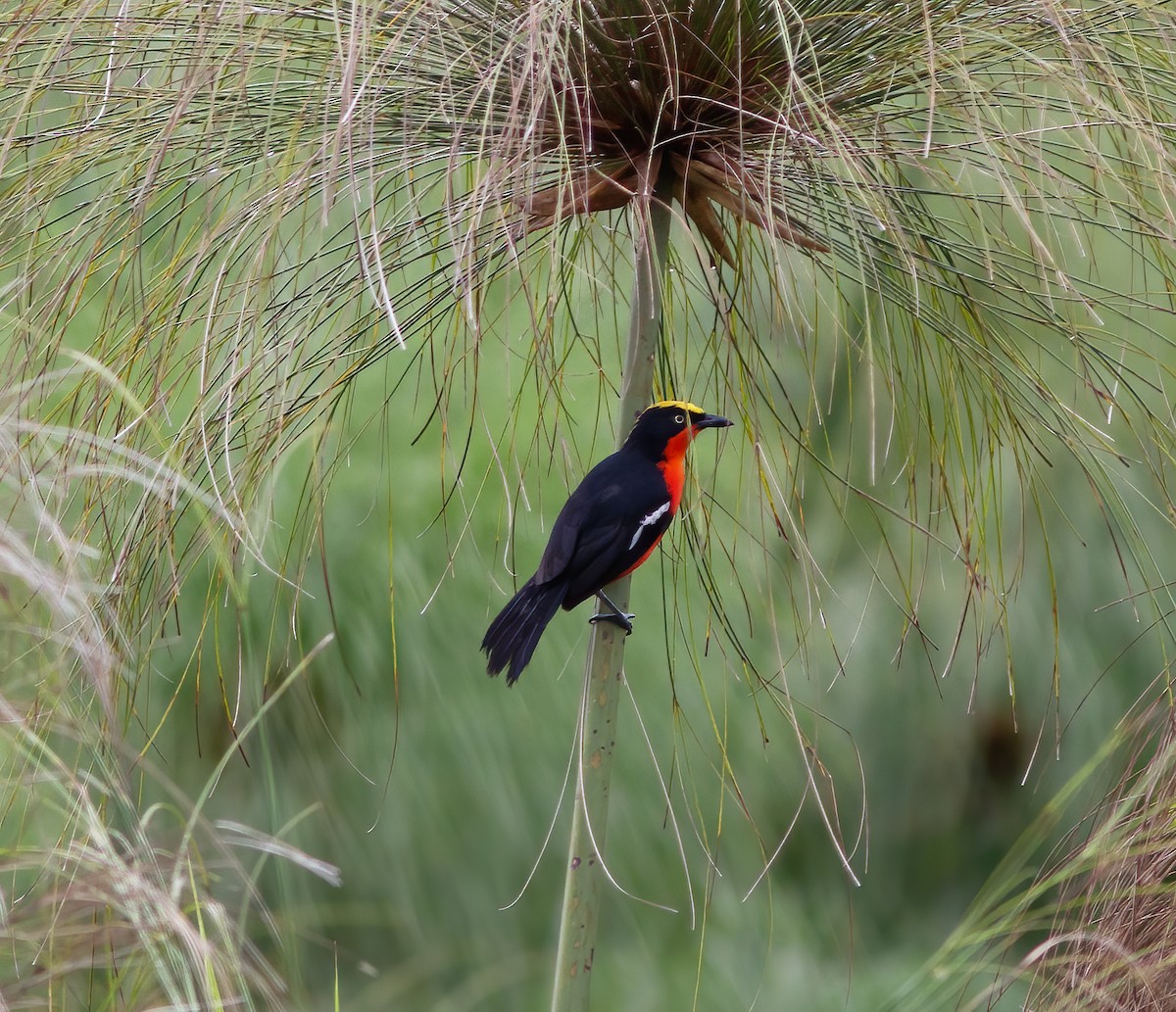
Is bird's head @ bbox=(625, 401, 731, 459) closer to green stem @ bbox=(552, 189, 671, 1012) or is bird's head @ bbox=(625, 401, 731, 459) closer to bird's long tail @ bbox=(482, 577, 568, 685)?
green stem @ bbox=(552, 189, 671, 1012)

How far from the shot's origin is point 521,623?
42.3 inches

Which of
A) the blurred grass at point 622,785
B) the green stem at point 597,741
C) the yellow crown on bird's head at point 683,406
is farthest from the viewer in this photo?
the blurred grass at point 622,785

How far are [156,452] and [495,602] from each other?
0.95 meters

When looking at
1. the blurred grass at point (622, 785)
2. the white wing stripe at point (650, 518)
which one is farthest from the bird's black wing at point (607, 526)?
the blurred grass at point (622, 785)

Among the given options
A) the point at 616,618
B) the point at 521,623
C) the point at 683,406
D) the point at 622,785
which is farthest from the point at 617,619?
the point at 622,785

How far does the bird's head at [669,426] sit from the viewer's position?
1.07 m

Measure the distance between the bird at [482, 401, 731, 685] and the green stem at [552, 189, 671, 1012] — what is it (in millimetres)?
29

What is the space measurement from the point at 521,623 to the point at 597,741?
0.13m

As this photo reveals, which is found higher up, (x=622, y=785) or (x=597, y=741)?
(x=597, y=741)

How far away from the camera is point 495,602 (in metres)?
2.21

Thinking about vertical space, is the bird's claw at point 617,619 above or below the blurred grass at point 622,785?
above

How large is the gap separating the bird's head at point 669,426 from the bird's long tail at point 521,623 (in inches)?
6.0

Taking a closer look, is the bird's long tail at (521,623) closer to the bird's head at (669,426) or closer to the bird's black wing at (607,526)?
the bird's black wing at (607,526)

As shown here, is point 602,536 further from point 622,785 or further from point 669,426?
point 622,785
